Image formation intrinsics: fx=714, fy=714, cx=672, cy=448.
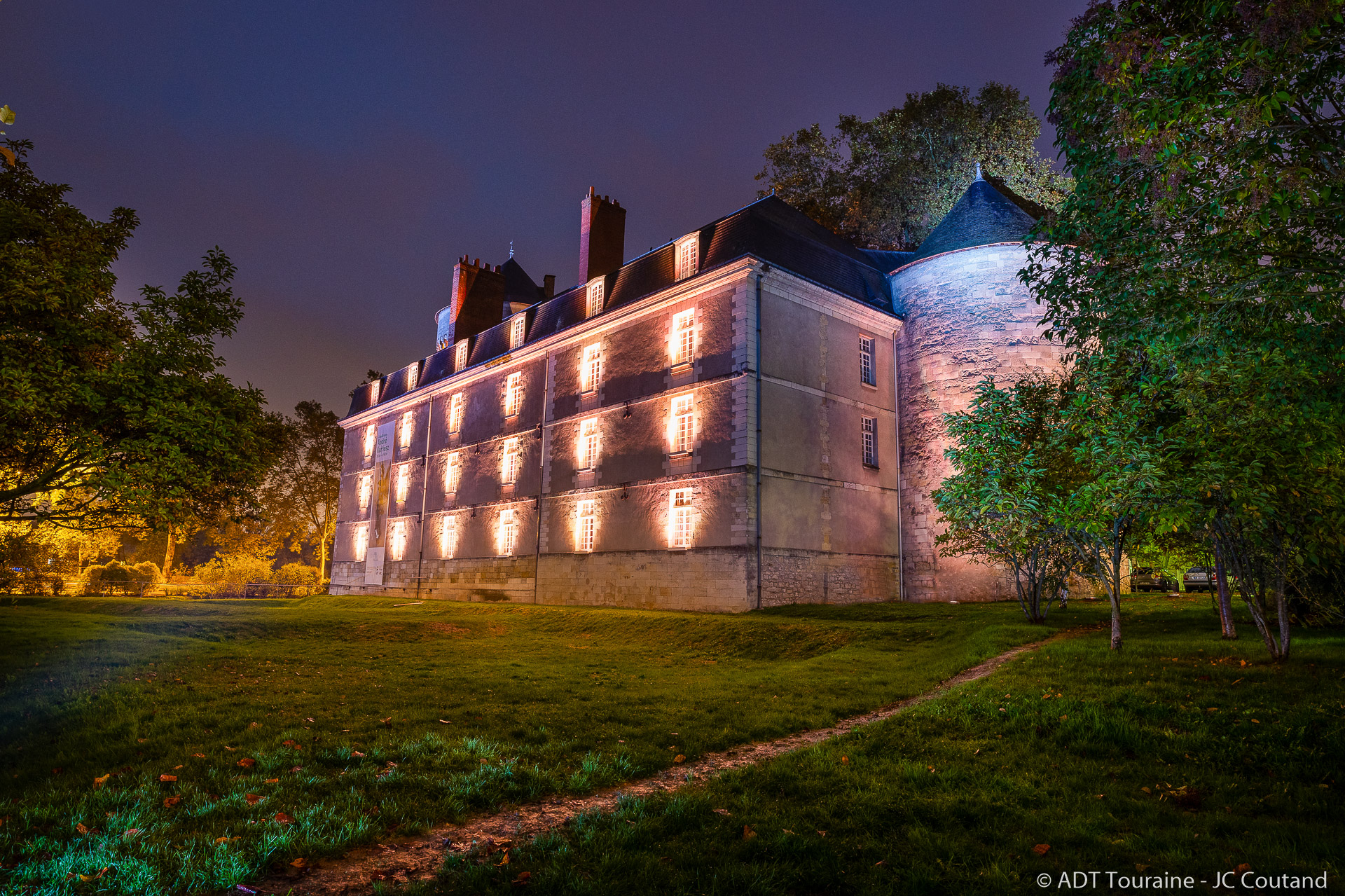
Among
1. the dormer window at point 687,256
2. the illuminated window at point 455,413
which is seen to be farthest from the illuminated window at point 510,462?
the dormer window at point 687,256

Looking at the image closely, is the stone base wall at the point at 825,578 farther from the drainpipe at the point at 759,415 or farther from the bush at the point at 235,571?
the bush at the point at 235,571

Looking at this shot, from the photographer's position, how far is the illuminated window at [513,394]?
32.5m

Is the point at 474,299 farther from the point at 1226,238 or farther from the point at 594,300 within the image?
the point at 1226,238

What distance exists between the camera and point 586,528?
27.3m

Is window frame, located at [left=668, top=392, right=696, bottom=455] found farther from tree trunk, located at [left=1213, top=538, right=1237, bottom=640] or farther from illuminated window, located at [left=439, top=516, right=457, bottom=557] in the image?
illuminated window, located at [left=439, top=516, right=457, bottom=557]

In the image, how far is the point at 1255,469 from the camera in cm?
809

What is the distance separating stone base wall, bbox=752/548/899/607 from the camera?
21.8 metres

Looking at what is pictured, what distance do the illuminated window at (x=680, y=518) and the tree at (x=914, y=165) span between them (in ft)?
74.6

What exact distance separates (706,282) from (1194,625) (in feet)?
52.6

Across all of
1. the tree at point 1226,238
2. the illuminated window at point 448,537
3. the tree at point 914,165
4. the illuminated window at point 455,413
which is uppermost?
the tree at point 914,165

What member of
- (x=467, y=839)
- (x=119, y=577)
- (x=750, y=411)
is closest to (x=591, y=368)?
(x=750, y=411)

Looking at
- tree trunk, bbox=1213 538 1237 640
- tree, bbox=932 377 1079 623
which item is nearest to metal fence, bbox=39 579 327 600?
tree, bbox=932 377 1079 623

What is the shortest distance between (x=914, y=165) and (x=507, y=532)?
29.0 metres

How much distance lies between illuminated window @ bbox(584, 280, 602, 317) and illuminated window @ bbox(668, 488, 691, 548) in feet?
29.8
